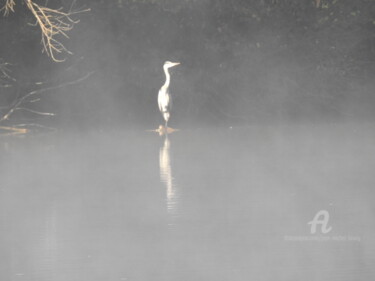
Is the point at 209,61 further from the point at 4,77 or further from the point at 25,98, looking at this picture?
the point at 4,77

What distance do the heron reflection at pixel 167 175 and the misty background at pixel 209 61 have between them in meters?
4.32

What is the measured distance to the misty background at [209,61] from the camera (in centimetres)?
1827

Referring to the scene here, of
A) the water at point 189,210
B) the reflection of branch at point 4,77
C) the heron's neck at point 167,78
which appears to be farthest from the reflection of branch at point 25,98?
the water at point 189,210

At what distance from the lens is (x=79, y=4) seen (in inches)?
732

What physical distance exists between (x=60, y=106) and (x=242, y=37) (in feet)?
11.6

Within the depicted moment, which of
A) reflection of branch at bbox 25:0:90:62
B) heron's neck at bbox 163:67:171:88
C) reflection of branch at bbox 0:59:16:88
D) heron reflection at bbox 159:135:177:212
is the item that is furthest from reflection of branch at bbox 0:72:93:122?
heron reflection at bbox 159:135:177:212

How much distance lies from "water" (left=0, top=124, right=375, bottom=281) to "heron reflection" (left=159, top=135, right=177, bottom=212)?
1 cm

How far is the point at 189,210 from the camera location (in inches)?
326

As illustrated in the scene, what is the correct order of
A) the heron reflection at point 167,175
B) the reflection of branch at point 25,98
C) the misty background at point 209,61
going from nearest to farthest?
the heron reflection at point 167,175, the reflection of branch at point 25,98, the misty background at point 209,61

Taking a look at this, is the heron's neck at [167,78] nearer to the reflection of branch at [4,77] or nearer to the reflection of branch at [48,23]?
the reflection of branch at [48,23]

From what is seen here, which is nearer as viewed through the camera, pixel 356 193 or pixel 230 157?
pixel 356 193

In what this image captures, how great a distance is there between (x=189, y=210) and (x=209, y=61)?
10997mm

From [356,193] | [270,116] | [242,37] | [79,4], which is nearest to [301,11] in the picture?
[242,37]

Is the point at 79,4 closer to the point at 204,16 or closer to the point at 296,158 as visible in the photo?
the point at 204,16
